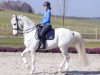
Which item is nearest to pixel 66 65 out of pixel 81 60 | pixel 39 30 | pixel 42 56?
pixel 81 60

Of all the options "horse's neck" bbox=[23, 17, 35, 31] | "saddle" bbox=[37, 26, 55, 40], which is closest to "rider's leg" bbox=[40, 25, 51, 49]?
"saddle" bbox=[37, 26, 55, 40]

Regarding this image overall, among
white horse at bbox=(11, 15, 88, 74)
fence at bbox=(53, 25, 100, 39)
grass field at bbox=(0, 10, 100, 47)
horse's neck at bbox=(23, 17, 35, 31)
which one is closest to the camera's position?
white horse at bbox=(11, 15, 88, 74)

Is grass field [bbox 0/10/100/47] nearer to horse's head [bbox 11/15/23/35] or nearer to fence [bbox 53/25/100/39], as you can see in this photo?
fence [bbox 53/25/100/39]

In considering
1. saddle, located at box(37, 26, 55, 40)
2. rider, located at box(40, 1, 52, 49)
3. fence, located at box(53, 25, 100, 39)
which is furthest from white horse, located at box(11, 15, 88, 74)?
fence, located at box(53, 25, 100, 39)

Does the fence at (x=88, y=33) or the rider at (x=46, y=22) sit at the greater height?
the rider at (x=46, y=22)

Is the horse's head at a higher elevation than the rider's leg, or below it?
higher

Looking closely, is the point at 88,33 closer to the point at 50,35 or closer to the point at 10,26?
the point at 10,26

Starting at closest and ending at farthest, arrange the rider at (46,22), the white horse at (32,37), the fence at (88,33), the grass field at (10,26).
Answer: the rider at (46,22) < the white horse at (32,37) < the grass field at (10,26) < the fence at (88,33)

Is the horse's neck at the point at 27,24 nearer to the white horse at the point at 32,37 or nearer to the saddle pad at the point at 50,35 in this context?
the white horse at the point at 32,37

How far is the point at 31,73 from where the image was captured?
11.7 m

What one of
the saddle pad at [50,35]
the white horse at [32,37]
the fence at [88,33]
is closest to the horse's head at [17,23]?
the white horse at [32,37]

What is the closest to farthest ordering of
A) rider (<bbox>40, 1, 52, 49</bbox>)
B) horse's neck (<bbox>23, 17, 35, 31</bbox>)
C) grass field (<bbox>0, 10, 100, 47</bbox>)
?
rider (<bbox>40, 1, 52, 49</bbox>)
horse's neck (<bbox>23, 17, 35, 31</bbox>)
grass field (<bbox>0, 10, 100, 47</bbox>)

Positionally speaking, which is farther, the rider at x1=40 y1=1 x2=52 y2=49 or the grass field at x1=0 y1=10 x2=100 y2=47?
the grass field at x1=0 y1=10 x2=100 y2=47

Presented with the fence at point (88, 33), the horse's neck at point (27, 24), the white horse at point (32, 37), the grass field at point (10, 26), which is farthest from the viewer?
the fence at point (88, 33)
